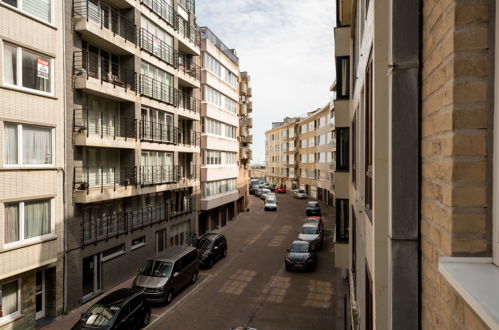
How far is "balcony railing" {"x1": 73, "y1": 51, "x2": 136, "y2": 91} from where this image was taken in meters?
16.0

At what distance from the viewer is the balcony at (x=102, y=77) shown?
1584 centimetres

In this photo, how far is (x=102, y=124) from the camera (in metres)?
18.3

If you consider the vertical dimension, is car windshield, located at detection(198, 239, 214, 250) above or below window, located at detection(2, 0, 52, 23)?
below

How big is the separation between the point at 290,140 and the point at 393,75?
7267 cm

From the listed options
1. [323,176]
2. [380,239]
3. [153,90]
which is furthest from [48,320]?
[323,176]

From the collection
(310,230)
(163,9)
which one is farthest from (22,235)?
(310,230)

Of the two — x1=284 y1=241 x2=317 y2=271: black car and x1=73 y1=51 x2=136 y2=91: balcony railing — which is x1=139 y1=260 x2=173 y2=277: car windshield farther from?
x1=73 y1=51 x2=136 y2=91: balcony railing

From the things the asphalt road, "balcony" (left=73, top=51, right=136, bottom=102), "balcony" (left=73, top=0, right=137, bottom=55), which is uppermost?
"balcony" (left=73, top=0, right=137, bottom=55)

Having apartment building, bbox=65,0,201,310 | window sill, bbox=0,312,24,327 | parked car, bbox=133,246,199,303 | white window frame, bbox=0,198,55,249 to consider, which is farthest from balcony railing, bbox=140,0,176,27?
window sill, bbox=0,312,24,327

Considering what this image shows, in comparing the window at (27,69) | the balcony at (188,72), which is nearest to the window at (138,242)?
the window at (27,69)

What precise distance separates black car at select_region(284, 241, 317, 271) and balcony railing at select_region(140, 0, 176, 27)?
55.2ft

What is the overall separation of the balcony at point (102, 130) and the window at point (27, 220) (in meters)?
3.08

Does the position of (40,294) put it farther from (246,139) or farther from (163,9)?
(246,139)

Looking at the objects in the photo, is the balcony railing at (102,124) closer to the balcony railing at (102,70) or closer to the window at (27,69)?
the balcony railing at (102,70)
